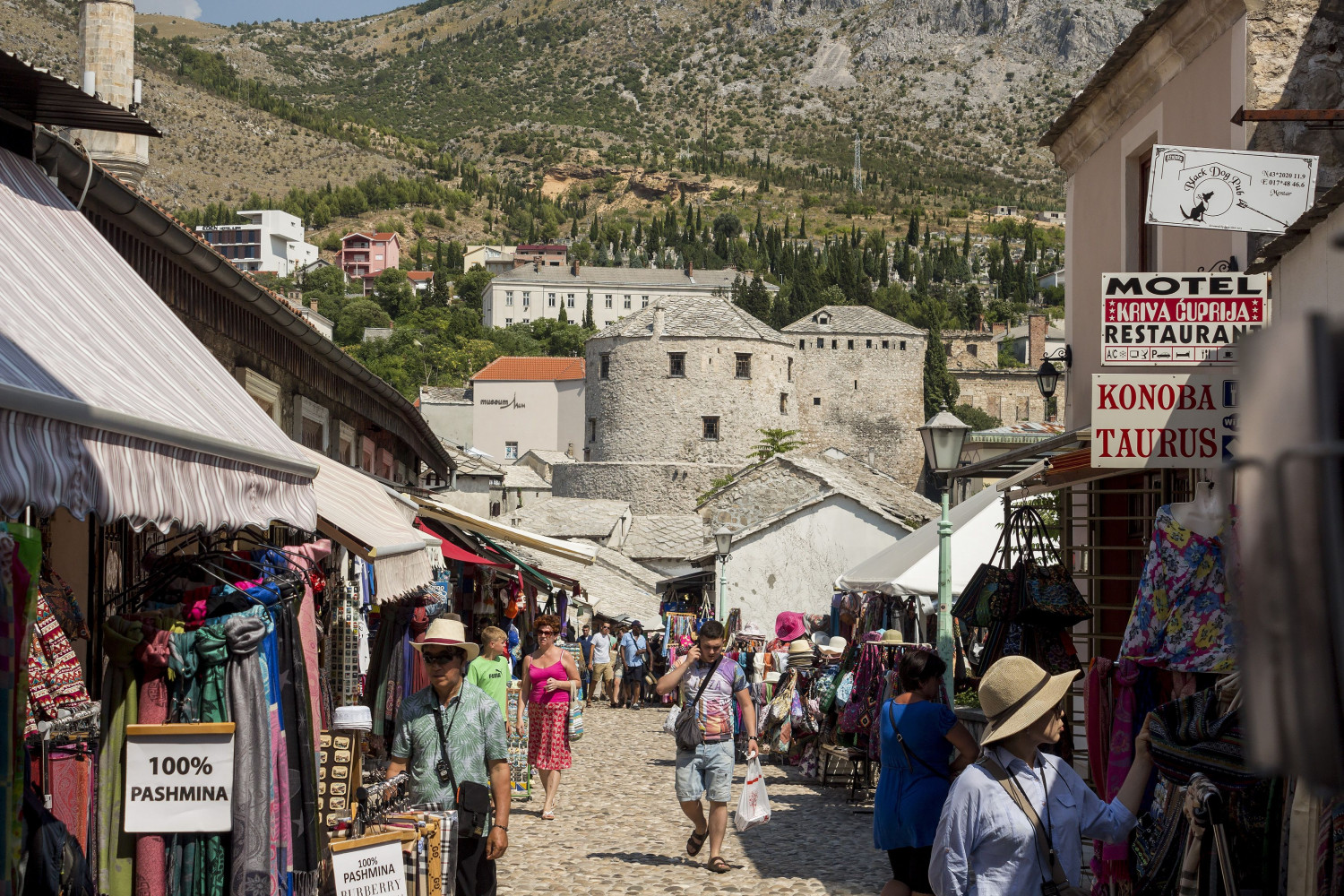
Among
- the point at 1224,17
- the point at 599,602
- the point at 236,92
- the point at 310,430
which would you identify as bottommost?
the point at 599,602

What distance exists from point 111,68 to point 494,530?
4695 millimetres

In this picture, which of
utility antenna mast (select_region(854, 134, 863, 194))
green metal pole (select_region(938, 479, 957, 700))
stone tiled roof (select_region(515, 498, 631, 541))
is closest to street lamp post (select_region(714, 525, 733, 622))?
green metal pole (select_region(938, 479, 957, 700))

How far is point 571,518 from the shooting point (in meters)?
49.0

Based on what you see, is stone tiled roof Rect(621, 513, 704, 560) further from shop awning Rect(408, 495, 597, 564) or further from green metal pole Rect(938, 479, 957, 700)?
green metal pole Rect(938, 479, 957, 700)

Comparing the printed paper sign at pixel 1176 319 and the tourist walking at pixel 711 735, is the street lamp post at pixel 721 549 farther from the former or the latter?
the printed paper sign at pixel 1176 319

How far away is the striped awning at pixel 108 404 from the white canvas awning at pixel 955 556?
26.9 ft

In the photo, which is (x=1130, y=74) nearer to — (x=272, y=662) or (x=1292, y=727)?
(x=272, y=662)

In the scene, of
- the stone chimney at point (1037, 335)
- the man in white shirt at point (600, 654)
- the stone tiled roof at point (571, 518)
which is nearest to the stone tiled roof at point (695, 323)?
the stone tiled roof at point (571, 518)

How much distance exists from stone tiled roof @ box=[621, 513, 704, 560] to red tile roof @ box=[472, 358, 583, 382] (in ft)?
113

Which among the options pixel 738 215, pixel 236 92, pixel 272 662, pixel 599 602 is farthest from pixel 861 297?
pixel 272 662

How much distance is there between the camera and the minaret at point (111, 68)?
1003 cm

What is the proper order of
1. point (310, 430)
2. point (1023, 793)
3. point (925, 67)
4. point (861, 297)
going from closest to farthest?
point (1023, 793)
point (310, 430)
point (861, 297)
point (925, 67)

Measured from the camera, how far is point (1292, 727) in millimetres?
1183

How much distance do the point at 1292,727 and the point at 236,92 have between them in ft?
582
